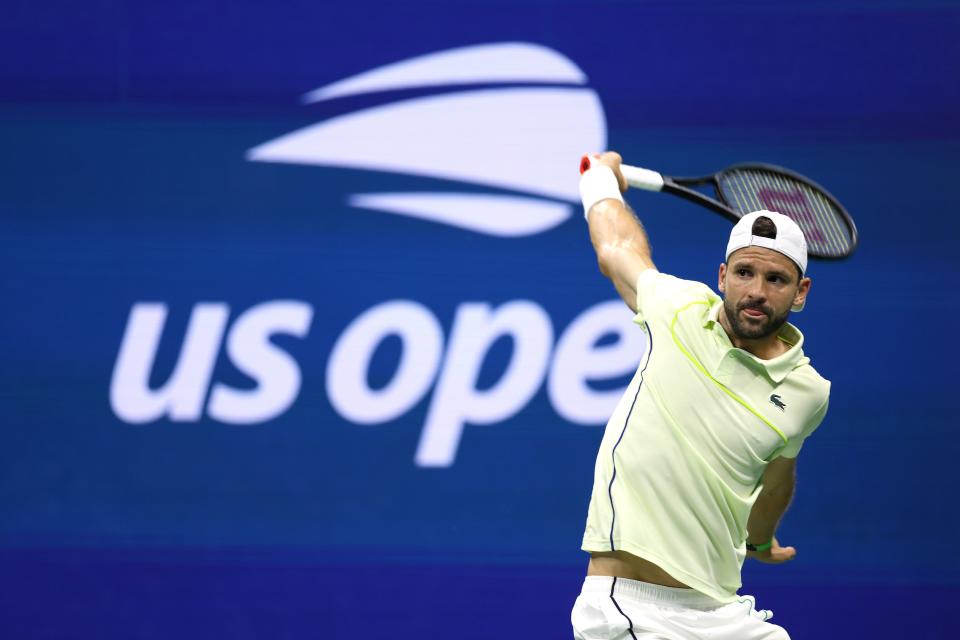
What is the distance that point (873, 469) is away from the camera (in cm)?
497

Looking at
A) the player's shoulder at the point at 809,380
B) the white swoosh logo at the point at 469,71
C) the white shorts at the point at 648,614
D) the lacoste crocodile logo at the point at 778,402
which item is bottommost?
the white shorts at the point at 648,614

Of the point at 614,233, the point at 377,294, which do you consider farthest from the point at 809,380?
the point at 377,294

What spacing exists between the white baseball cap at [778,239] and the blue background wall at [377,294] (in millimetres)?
1682

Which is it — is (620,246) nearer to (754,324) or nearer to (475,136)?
(754,324)

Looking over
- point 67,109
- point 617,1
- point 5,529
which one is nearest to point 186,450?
point 5,529

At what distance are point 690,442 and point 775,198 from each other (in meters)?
1.24

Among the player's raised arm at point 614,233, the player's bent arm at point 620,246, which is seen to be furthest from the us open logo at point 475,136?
the player's bent arm at point 620,246

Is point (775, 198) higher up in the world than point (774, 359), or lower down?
higher up

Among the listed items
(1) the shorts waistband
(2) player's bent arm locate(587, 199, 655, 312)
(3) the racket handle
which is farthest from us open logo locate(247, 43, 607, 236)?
(1) the shorts waistband

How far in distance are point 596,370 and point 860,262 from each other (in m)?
1.15

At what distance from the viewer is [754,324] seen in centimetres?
320

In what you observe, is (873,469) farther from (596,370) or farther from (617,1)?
(617,1)

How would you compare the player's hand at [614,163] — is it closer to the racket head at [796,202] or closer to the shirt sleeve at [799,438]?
the racket head at [796,202]

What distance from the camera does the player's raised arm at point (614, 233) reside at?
11.2ft
